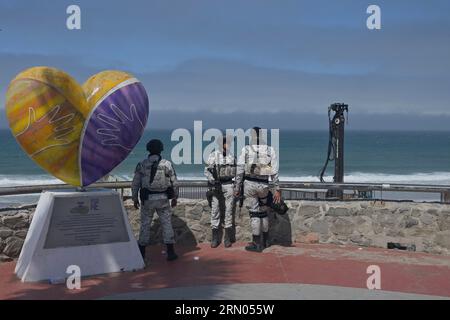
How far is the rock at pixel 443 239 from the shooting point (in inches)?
328

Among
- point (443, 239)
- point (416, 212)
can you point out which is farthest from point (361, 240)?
point (443, 239)

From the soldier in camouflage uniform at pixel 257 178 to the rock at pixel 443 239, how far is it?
248cm

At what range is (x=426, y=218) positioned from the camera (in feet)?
27.6

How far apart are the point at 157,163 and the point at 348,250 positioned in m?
3.24

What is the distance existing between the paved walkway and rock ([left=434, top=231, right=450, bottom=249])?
9.8 inches

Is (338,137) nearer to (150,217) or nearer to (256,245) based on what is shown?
(256,245)

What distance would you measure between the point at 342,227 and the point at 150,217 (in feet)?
10.2

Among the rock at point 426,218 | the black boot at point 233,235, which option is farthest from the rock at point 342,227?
the black boot at point 233,235

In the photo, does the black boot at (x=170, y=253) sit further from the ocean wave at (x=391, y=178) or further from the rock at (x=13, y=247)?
the ocean wave at (x=391, y=178)

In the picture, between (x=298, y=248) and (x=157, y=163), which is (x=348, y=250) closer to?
(x=298, y=248)

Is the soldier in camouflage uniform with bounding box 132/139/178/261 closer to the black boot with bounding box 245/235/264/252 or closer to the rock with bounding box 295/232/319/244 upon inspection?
the black boot with bounding box 245/235/264/252

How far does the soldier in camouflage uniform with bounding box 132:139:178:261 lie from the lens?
7.72 meters
